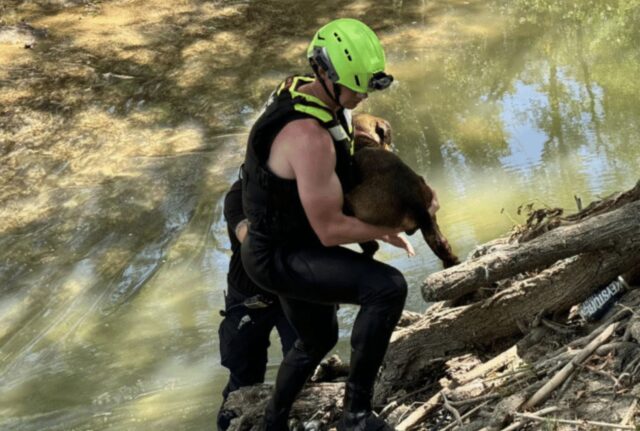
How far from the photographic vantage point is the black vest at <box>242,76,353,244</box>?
131 inches

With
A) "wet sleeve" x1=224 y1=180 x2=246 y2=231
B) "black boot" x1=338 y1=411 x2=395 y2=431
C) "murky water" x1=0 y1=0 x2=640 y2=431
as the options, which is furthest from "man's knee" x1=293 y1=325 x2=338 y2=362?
"murky water" x1=0 y1=0 x2=640 y2=431

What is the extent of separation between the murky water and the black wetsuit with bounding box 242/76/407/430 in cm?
211

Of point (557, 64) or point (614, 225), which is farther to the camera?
point (557, 64)

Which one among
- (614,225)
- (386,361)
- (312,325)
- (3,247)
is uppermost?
(614,225)

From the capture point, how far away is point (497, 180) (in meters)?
7.82

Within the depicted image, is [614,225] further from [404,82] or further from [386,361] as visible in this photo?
Answer: [404,82]

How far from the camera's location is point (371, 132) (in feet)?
13.6

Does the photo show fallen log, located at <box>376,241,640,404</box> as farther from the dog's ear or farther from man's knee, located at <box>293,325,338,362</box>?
the dog's ear

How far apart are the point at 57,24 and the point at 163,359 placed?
8.30 m

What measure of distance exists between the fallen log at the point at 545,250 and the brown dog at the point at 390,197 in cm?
31

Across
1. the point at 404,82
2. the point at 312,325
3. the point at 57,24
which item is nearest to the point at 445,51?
the point at 404,82

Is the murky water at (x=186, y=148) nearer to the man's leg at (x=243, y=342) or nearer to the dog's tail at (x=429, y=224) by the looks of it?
the man's leg at (x=243, y=342)

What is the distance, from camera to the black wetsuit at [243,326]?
4.48 metres

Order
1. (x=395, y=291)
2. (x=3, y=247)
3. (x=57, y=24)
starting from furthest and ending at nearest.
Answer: (x=57, y=24)
(x=3, y=247)
(x=395, y=291)
